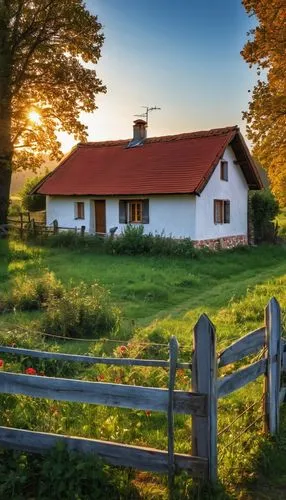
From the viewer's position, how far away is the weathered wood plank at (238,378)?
4188 millimetres

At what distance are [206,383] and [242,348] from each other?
0.98m

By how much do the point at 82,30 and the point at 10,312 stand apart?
60.4ft

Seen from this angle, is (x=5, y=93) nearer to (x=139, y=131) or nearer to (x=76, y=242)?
(x=76, y=242)

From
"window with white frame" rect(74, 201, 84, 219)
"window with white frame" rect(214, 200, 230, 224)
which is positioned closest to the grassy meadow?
"window with white frame" rect(214, 200, 230, 224)

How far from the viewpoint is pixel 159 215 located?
2475 cm

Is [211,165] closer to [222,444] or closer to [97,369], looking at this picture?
[97,369]

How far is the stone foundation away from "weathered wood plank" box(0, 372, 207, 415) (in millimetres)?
19382

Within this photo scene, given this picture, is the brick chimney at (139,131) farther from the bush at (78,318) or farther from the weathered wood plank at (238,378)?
the weathered wood plank at (238,378)

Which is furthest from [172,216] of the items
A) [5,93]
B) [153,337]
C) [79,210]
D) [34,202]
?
[153,337]

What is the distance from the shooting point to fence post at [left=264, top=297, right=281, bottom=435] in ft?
16.2

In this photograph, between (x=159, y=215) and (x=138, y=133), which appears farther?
(x=138, y=133)

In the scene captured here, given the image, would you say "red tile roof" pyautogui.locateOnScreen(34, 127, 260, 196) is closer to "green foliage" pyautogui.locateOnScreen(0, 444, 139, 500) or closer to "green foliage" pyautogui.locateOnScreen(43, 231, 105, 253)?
"green foliage" pyautogui.locateOnScreen(43, 231, 105, 253)

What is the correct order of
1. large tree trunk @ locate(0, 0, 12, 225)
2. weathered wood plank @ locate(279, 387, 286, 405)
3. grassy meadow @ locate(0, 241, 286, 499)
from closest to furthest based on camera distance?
grassy meadow @ locate(0, 241, 286, 499) < weathered wood plank @ locate(279, 387, 286, 405) < large tree trunk @ locate(0, 0, 12, 225)

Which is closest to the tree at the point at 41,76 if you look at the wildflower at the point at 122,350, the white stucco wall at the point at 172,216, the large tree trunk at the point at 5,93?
the large tree trunk at the point at 5,93
